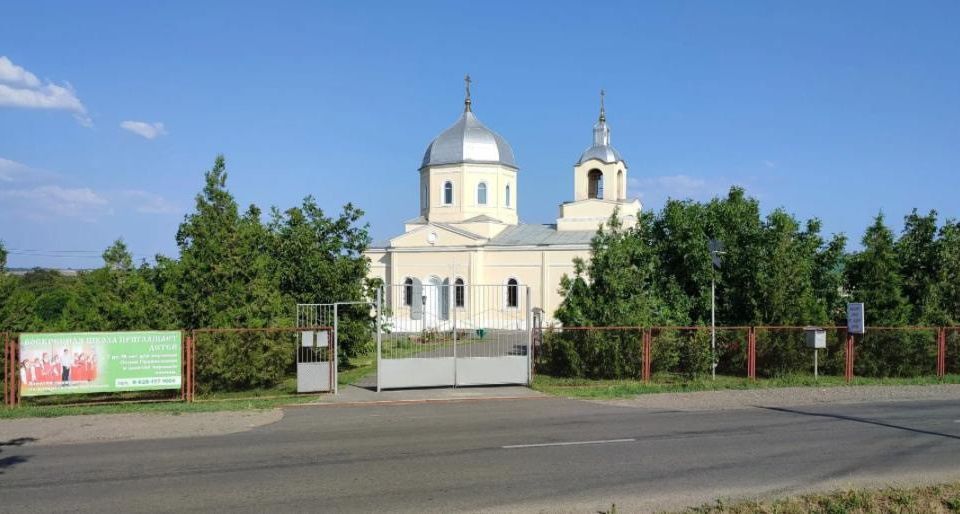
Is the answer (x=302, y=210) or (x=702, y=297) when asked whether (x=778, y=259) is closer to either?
(x=702, y=297)

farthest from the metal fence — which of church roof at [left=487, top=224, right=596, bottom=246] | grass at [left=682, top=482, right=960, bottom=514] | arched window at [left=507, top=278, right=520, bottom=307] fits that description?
church roof at [left=487, top=224, right=596, bottom=246]

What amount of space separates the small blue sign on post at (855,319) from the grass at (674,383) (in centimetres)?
136

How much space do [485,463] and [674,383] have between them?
10667 mm

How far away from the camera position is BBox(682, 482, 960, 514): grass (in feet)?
26.3

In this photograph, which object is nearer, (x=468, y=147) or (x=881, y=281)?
(x=881, y=281)

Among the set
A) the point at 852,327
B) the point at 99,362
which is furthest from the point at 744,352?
the point at 99,362

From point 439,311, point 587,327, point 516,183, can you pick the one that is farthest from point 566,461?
point 516,183

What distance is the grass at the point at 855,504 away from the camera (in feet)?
26.3

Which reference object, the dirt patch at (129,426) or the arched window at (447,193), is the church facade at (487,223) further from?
the dirt patch at (129,426)

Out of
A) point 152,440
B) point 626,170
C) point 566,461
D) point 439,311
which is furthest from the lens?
point 626,170

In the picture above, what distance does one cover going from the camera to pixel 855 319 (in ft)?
68.8

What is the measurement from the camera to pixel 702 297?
23.8 m

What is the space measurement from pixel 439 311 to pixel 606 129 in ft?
48.5

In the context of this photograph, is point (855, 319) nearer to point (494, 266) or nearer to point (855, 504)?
point (855, 504)
